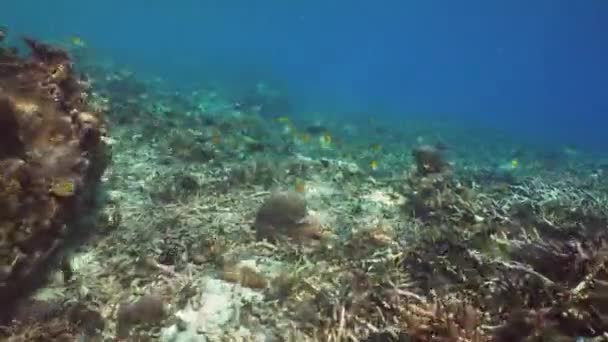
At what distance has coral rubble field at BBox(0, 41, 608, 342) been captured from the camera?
4777mm

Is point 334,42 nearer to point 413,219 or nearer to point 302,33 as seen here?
point 302,33

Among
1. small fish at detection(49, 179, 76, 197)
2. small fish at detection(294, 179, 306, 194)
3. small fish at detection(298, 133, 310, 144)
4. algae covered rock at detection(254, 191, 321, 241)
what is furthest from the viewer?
small fish at detection(298, 133, 310, 144)

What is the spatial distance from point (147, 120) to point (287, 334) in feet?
35.6

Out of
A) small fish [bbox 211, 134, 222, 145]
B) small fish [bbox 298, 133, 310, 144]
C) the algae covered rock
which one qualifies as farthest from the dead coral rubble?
small fish [bbox 298, 133, 310, 144]

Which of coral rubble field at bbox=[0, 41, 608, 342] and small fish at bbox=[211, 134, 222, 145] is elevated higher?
coral rubble field at bbox=[0, 41, 608, 342]

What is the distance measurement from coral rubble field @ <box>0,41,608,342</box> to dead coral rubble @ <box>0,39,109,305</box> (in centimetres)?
2

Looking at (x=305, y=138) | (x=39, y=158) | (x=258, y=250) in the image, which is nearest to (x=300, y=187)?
(x=258, y=250)

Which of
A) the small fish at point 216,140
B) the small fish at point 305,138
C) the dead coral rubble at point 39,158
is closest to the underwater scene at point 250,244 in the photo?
the dead coral rubble at point 39,158

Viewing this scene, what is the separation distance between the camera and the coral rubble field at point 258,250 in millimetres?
4777

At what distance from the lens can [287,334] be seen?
5.30 meters

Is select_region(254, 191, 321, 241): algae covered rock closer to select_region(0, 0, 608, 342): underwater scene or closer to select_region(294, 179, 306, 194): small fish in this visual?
select_region(0, 0, 608, 342): underwater scene

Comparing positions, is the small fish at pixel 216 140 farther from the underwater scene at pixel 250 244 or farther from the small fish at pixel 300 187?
the small fish at pixel 300 187

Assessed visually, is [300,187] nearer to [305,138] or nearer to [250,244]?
[250,244]

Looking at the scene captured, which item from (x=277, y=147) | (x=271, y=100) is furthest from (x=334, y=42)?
(x=277, y=147)
